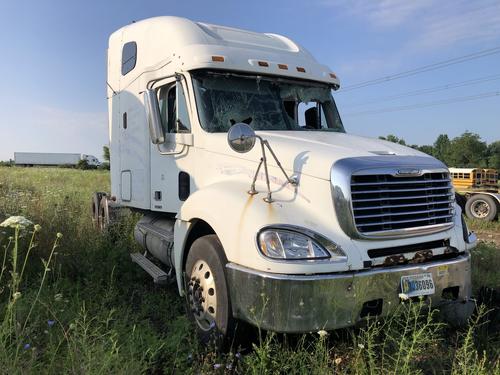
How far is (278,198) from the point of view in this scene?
12.2ft

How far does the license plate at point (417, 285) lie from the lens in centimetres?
346

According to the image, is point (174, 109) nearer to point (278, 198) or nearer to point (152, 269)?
point (152, 269)

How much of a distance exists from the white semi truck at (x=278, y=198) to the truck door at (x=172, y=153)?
0.08ft

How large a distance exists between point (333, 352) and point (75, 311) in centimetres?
251

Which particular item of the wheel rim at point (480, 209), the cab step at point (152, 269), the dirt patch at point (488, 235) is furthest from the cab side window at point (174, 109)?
the wheel rim at point (480, 209)

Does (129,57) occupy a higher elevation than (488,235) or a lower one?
higher

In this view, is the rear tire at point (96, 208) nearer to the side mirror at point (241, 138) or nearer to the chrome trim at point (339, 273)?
the side mirror at point (241, 138)

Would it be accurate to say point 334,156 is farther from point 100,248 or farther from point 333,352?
point 100,248

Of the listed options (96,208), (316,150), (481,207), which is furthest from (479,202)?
(316,150)

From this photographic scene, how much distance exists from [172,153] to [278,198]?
2065 millimetres

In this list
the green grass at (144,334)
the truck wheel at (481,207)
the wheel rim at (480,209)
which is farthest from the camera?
the wheel rim at (480,209)

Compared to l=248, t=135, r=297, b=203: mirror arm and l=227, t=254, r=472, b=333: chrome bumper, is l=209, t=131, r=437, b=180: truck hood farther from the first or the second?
l=227, t=254, r=472, b=333: chrome bumper

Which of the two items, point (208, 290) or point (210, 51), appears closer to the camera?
point (208, 290)

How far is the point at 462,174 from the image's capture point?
20.4m
